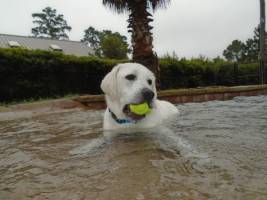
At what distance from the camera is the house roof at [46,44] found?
119 ft

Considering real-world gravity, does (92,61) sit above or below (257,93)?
above

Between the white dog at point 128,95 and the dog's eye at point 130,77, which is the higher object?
the dog's eye at point 130,77

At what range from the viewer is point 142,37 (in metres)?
11.7

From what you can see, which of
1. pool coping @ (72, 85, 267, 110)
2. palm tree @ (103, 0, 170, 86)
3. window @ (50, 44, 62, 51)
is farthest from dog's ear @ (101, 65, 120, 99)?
window @ (50, 44, 62, 51)

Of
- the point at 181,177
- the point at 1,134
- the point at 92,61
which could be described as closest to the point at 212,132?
the point at 181,177

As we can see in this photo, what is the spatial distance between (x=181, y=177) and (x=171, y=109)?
148 inches

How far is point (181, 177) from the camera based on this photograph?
7.36ft

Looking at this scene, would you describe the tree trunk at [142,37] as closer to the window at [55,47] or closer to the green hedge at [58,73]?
the green hedge at [58,73]

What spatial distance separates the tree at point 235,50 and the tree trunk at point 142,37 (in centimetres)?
6816

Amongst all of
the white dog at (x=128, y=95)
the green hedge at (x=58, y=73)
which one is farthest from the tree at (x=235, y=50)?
the white dog at (x=128, y=95)

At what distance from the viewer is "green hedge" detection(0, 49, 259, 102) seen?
39.1 feet

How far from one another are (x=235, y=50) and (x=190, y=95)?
7322 centimetres

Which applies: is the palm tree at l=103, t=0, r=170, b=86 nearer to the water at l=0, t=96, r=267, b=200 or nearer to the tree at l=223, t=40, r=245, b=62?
the water at l=0, t=96, r=267, b=200

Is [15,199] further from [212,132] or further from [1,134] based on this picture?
[1,134]
